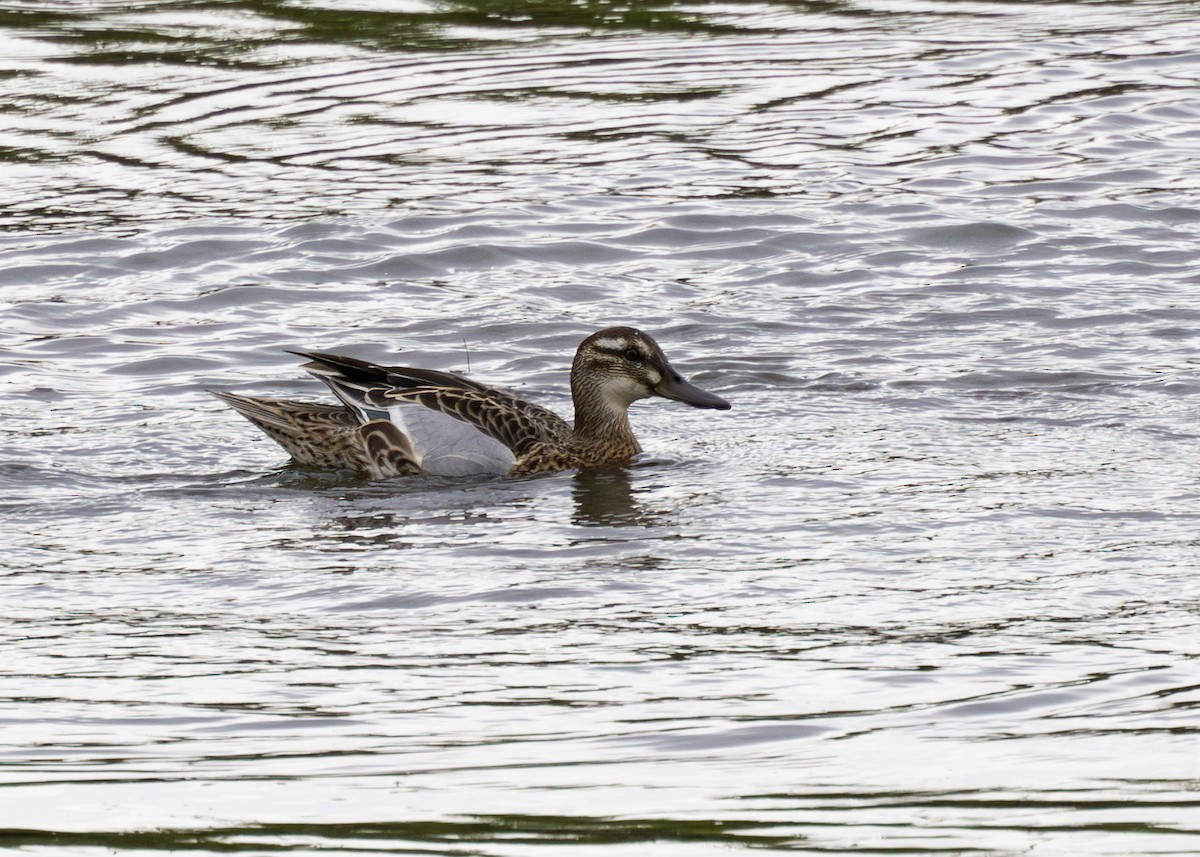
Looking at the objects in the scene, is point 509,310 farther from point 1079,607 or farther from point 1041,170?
point 1079,607

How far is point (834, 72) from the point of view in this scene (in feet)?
59.9

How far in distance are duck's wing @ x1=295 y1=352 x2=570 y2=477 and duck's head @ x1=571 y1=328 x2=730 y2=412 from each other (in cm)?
47

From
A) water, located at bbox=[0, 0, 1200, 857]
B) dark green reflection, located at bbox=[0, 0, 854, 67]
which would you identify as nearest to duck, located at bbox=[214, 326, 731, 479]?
water, located at bbox=[0, 0, 1200, 857]

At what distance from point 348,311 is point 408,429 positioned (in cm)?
275

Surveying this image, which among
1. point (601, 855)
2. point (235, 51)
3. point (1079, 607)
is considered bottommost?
point (1079, 607)

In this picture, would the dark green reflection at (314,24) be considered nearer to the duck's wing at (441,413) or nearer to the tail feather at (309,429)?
the tail feather at (309,429)

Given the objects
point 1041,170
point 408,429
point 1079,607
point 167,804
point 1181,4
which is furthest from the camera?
point 1181,4

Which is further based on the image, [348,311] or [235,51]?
[235,51]

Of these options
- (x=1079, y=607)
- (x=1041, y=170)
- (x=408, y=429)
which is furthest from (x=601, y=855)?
(x=1041, y=170)

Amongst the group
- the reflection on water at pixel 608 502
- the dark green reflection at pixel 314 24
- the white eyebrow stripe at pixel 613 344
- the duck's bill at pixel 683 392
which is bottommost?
the reflection on water at pixel 608 502

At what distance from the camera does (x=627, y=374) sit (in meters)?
10.6

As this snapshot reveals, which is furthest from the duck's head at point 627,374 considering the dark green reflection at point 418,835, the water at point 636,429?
the dark green reflection at point 418,835

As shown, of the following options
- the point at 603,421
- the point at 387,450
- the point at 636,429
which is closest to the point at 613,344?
the point at 603,421

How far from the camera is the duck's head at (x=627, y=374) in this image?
1052 centimetres
